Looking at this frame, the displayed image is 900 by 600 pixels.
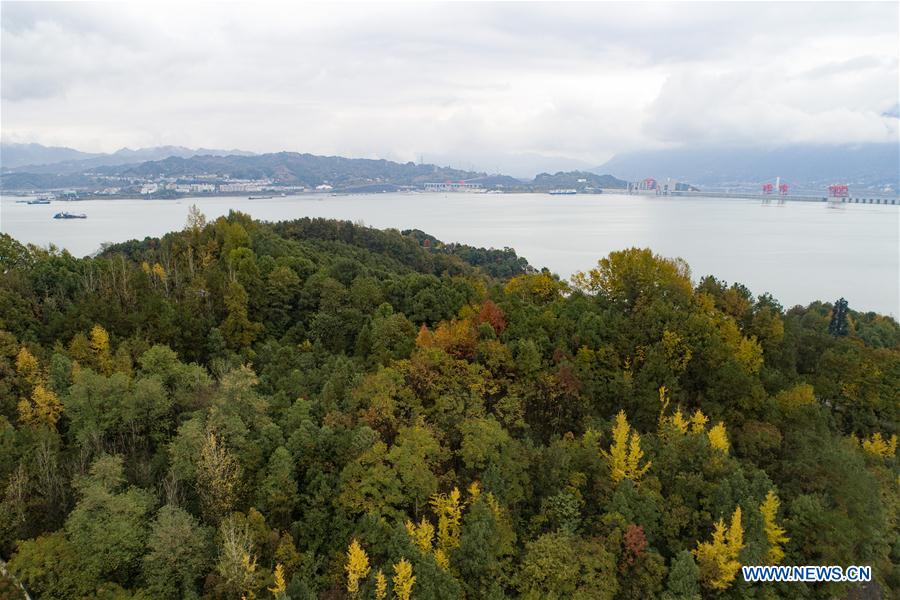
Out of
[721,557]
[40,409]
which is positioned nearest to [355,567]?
[721,557]

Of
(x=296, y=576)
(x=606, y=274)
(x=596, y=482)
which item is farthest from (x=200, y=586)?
(x=606, y=274)

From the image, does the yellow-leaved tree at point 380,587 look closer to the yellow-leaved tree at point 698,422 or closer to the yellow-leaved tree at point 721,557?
the yellow-leaved tree at point 721,557

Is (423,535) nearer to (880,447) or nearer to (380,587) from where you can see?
(380,587)

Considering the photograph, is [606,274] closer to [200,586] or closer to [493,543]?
[493,543]

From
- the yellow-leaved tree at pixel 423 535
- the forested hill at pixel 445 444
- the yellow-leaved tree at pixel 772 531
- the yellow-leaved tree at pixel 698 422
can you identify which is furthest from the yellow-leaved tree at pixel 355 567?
the yellow-leaved tree at pixel 698 422

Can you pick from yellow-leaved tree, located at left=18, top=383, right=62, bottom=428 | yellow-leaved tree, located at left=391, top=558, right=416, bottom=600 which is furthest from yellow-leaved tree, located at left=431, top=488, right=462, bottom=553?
yellow-leaved tree, located at left=18, top=383, right=62, bottom=428

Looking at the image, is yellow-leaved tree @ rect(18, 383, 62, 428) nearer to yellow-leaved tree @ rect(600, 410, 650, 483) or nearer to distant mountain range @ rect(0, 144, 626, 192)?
yellow-leaved tree @ rect(600, 410, 650, 483)
